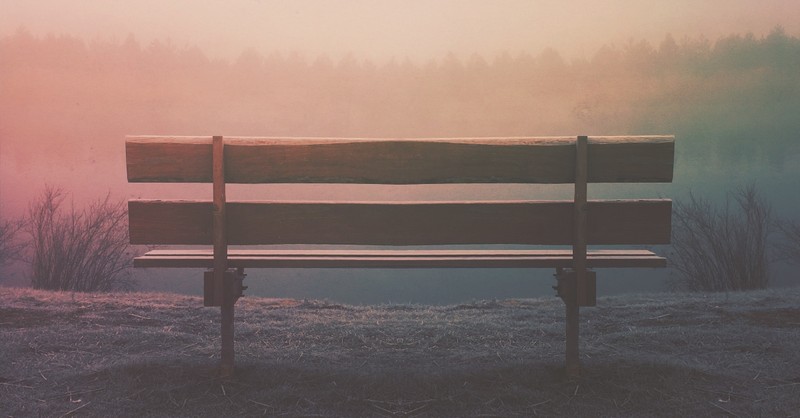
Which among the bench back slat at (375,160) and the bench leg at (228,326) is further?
the bench leg at (228,326)

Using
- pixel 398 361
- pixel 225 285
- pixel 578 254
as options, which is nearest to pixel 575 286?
pixel 578 254

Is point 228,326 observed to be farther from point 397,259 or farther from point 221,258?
point 397,259

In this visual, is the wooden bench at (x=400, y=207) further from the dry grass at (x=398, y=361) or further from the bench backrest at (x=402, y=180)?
the dry grass at (x=398, y=361)

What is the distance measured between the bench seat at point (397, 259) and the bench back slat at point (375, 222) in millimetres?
119

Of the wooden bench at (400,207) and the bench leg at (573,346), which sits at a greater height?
the wooden bench at (400,207)

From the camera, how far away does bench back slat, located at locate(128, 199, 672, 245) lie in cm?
352

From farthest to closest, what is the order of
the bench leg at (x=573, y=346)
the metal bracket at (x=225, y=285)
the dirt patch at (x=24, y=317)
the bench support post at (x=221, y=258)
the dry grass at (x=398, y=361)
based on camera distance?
the dirt patch at (x=24, y=317)
the bench leg at (x=573, y=346)
the metal bracket at (x=225, y=285)
the bench support post at (x=221, y=258)
the dry grass at (x=398, y=361)

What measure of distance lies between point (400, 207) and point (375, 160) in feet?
0.90

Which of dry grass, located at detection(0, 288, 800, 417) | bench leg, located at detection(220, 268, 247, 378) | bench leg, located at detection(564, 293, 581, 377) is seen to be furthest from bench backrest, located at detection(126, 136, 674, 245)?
dry grass, located at detection(0, 288, 800, 417)

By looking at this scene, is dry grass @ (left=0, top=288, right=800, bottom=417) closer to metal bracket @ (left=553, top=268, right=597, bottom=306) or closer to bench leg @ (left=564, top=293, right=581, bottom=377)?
bench leg @ (left=564, top=293, right=581, bottom=377)

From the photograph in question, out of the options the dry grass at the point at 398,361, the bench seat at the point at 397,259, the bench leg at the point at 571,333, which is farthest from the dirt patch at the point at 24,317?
the bench leg at the point at 571,333

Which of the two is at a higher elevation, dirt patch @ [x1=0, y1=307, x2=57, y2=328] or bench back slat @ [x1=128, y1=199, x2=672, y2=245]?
bench back slat @ [x1=128, y1=199, x2=672, y2=245]

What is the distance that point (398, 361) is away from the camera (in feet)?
13.5

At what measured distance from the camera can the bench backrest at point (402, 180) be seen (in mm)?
3455
